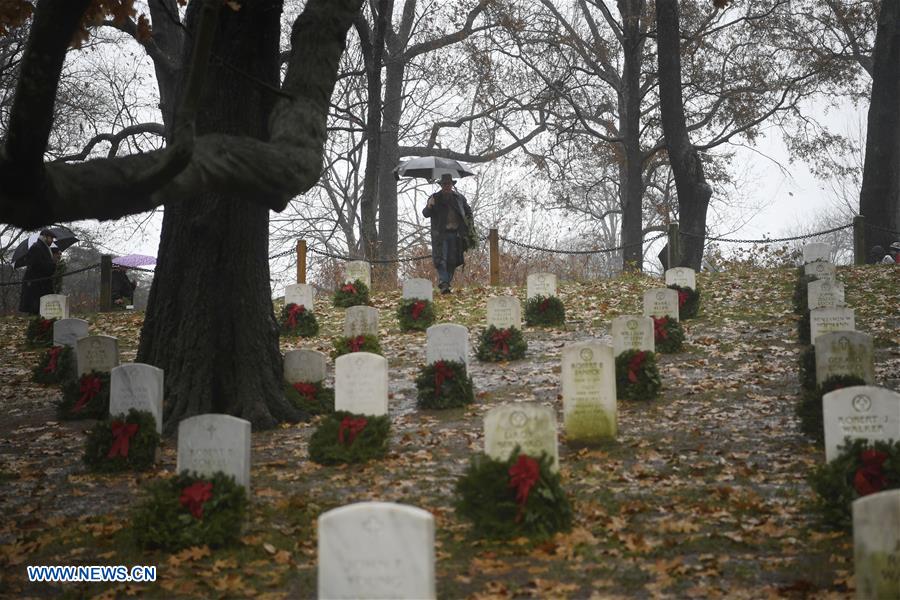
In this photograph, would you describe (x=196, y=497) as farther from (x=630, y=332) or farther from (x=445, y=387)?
(x=630, y=332)

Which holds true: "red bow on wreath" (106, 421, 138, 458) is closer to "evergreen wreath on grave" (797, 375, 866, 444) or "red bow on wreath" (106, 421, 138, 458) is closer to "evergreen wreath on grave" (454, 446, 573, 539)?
"evergreen wreath on grave" (454, 446, 573, 539)

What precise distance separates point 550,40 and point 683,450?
63.8 feet

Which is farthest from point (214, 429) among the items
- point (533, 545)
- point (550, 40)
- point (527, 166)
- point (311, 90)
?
point (527, 166)

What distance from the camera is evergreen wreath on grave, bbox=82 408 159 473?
8.23 m

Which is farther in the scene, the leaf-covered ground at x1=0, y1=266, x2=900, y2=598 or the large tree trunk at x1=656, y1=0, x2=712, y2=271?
the large tree trunk at x1=656, y1=0, x2=712, y2=271

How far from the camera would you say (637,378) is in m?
10.2

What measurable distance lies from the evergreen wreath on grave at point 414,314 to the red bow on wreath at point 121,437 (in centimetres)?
726

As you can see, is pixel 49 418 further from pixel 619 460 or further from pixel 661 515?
pixel 661 515

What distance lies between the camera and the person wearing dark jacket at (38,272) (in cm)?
1853

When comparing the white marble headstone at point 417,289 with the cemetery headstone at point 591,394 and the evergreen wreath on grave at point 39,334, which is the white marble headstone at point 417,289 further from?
the cemetery headstone at point 591,394

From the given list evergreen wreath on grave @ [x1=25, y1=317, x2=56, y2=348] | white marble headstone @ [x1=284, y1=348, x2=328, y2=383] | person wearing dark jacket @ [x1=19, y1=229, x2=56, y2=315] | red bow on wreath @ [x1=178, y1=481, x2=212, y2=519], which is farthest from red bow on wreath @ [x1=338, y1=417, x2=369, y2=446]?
person wearing dark jacket @ [x1=19, y1=229, x2=56, y2=315]

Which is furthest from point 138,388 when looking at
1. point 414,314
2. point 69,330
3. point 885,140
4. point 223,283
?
point 885,140

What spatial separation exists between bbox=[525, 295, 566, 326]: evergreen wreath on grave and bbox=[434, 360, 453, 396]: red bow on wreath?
460cm

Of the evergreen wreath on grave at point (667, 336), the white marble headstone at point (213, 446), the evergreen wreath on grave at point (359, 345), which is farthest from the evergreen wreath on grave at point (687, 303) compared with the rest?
the white marble headstone at point (213, 446)
